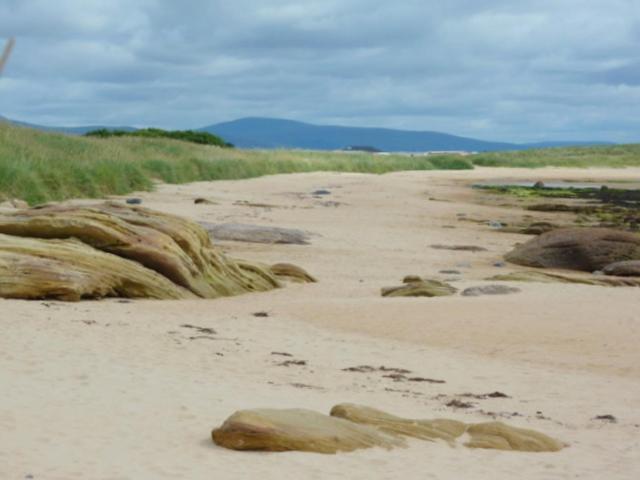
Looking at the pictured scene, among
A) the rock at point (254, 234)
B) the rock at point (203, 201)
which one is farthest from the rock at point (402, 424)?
the rock at point (203, 201)

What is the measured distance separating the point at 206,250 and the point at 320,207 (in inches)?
578

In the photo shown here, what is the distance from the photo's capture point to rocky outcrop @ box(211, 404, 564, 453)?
231 inches

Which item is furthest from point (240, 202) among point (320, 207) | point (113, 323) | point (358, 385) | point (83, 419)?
point (83, 419)

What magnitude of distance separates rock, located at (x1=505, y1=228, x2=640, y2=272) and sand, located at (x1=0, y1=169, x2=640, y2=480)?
205 cm

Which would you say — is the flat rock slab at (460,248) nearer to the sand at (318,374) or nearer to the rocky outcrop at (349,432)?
the sand at (318,374)

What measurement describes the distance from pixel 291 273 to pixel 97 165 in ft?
38.5

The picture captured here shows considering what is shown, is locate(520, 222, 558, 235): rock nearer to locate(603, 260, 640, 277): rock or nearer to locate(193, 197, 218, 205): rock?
locate(193, 197, 218, 205): rock

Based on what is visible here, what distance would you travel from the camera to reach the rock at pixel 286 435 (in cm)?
584

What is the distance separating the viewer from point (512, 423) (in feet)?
23.5

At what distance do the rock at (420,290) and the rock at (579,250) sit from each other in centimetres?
460

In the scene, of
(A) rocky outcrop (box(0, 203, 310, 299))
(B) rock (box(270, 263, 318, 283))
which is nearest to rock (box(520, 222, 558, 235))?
(B) rock (box(270, 263, 318, 283))

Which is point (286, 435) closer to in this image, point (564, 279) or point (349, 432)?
point (349, 432)

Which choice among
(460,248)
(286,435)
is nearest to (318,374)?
(286,435)

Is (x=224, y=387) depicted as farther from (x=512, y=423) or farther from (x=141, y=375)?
(x=512, y=423)
